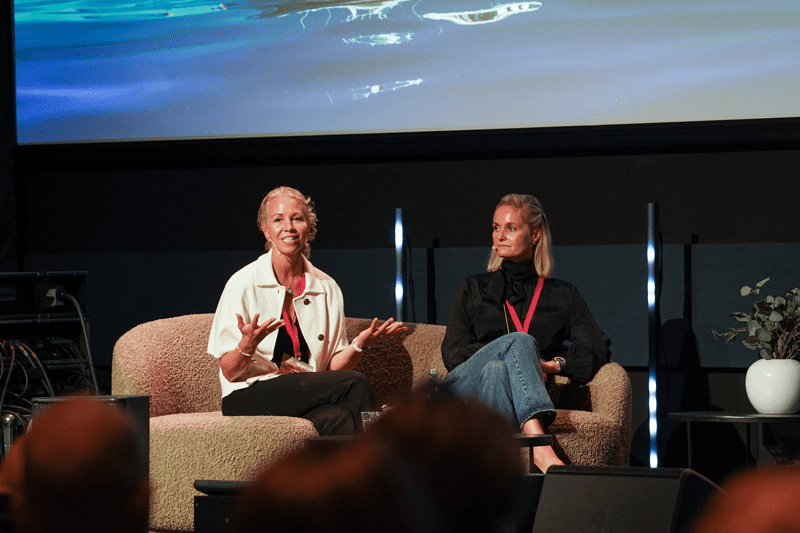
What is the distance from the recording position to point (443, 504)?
0.38 metres

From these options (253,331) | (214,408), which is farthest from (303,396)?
(214,408)

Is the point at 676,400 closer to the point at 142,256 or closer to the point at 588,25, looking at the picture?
the point at 588,25

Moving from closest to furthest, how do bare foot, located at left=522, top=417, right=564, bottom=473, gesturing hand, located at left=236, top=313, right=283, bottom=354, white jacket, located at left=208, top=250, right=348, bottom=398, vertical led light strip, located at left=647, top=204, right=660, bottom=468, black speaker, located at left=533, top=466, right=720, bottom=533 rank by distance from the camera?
1. black speaker, located at left=533, top=466, right=720, bottom=533
2. bare foot, located at left=522, top=417, right=564, bottom=473
3. gesturing hand, located at left=236, top=313, right=283, bottom=354
4. white jacket, located at left=208, top=250, right=348, bottom=398
5. vertical led light strip, located at left=647, top=204, right=660, bottom=468

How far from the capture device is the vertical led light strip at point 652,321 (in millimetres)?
3600

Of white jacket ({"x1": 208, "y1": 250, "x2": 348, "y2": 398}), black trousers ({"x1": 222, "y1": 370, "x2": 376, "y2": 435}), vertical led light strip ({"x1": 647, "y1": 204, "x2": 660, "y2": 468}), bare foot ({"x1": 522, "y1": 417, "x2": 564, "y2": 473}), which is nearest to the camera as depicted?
bare foot ({"x1": 522, "y1": 417, "x2": 564, "y2": 473})

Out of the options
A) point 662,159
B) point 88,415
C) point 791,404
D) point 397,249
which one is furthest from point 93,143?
point 88,415

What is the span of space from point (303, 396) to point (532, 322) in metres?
1.00

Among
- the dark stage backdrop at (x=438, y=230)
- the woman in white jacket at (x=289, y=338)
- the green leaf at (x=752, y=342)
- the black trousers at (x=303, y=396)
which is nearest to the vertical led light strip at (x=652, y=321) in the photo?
the dark stage backdrop at (x=438, y=230)

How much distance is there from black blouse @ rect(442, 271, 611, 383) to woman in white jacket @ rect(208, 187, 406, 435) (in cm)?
40

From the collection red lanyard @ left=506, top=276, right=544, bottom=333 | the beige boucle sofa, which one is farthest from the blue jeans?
red lanyard @ left=506, top=276, right=544, bottom=333

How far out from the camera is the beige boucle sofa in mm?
2514

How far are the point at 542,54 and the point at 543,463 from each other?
209cm

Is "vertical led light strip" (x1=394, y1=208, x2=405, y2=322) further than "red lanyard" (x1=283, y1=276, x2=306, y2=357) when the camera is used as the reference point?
Yes

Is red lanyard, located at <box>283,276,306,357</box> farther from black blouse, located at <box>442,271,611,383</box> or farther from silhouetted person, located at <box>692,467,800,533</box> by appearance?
silhouetted person, located at <box>692,467,800,533</box>
